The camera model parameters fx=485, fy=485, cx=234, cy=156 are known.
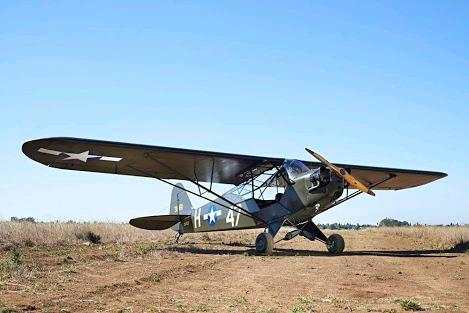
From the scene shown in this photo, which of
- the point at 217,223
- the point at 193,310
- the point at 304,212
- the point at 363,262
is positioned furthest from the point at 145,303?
the point at 217,223

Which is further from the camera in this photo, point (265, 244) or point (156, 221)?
point (156, 221)

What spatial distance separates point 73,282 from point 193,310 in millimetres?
2745

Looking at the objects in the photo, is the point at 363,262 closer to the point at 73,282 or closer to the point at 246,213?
the point at 246,213

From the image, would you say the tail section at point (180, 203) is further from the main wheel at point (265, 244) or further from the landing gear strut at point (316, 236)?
the main wheel at point (265, 244)

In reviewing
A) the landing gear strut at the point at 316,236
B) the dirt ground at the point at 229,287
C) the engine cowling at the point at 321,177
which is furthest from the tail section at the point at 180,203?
the dirt ground at the point at 229,287

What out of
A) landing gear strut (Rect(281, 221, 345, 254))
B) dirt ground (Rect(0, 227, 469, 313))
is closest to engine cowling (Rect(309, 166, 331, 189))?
landing gear strut (Rect(281, 221, 345, 254))

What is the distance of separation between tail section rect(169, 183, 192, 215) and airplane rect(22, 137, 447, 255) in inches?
126

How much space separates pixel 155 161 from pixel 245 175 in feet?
11.2

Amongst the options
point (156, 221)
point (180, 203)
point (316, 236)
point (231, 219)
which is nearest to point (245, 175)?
point (231, 219)

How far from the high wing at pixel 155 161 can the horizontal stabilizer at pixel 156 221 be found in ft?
9.67

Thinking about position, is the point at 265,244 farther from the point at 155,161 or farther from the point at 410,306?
the point at 410,306

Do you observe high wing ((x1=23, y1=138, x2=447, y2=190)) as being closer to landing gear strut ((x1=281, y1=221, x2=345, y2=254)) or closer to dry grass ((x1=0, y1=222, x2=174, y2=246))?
landing gear strut ((x1=281, y1=221, x2=345, y2=254))

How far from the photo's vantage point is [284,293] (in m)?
6.34

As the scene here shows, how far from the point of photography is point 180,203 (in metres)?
22.2
